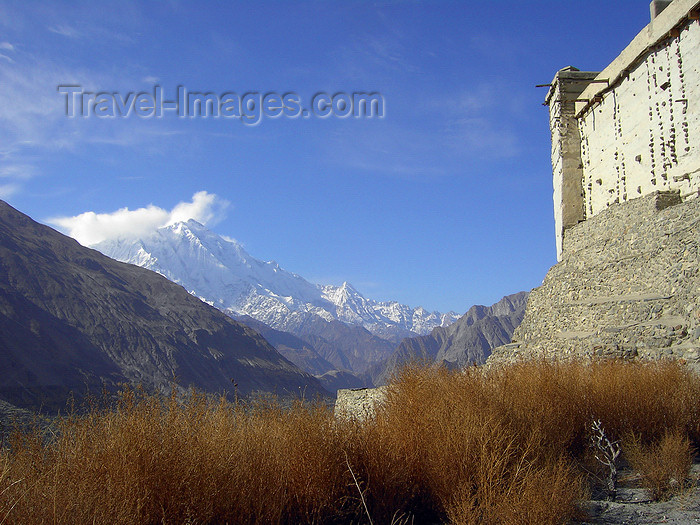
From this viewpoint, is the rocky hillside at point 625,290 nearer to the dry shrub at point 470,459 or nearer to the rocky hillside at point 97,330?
the dry shrub at point 470,459

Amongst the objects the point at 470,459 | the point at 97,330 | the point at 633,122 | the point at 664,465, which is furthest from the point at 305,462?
the point at 97,330

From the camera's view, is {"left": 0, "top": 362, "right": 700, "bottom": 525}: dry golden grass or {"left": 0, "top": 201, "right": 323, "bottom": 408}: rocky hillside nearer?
{"left": 0, "top": 362, "right": 700, "bottom": 525}: dry golden grass

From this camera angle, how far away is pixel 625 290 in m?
14.3

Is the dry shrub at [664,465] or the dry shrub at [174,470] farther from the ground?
the dry shrub at [174,470]

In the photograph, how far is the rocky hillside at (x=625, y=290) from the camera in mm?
11594

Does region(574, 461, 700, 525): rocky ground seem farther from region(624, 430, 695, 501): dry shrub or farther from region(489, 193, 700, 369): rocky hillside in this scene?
region(489, 193, 700, 369): rocky hillside

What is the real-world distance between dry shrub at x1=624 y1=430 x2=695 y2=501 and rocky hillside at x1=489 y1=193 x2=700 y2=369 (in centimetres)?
369

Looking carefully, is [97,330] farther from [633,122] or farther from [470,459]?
[470,459]

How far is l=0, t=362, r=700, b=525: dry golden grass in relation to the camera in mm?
3898

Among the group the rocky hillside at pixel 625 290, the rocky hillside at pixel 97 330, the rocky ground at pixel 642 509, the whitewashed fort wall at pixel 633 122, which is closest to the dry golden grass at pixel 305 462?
the rocky ground at pixel 642 509

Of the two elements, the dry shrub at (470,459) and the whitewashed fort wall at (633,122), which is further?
the whitewashed fort wall at (633,122)

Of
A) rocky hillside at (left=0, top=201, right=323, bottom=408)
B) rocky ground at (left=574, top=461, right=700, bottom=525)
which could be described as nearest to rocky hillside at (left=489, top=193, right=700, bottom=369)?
rocky ground at (left=574, top=461, right=700, bottom=525)

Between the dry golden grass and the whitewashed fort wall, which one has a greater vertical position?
the whitewashed fort wall

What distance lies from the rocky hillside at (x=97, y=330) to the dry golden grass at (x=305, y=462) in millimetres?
60344
